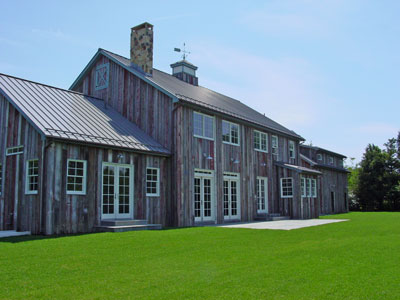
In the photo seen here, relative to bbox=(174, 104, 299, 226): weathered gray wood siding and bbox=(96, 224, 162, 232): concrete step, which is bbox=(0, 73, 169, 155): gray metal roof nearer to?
bbox=(174, 104, 299, 226): weathered gray wood siding

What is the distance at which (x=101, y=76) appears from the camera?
60.0 ft

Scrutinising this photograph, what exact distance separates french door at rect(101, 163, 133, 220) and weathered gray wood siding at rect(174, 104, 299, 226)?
2.08 metres

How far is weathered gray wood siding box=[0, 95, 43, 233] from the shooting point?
1187 cm

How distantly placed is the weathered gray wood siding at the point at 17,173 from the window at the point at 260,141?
11.4 meters

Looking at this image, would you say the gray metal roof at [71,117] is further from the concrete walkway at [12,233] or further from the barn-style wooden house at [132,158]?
the concrete walkway at [12,233]

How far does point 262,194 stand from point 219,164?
429 centimetres

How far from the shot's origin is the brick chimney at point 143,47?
17781 mm

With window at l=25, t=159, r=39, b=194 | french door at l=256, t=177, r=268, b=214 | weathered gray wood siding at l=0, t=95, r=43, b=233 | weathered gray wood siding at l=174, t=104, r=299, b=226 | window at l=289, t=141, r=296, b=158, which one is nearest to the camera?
weathered gray wood siding at l=0, t=95, r=43, b=233

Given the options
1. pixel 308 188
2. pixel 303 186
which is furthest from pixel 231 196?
pixel 308 188

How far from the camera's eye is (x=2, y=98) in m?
13.5

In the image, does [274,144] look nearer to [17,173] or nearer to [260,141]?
[260,141]

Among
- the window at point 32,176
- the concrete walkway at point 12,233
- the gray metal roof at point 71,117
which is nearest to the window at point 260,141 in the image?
the gray metal roof at point 71,117

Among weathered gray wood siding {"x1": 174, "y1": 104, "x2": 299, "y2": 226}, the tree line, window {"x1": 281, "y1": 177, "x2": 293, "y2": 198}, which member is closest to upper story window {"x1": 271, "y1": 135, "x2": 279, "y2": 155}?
weathered gray wood siding {"x1": 174, "y1": 104, "x2": 299, "y2": 226}

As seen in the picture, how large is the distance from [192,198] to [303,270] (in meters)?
9.80
